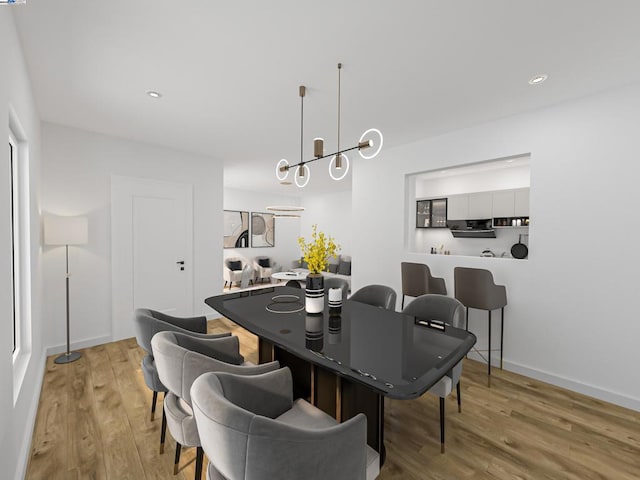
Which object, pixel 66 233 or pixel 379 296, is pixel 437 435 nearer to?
pixel 379 296

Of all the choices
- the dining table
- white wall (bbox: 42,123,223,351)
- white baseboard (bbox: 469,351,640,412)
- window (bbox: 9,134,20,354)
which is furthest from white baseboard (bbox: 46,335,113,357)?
white baseboard (bbox: 469,351,640,412)

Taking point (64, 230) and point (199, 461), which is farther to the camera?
point (64, 230)

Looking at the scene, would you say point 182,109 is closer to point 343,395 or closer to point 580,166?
point 343,395

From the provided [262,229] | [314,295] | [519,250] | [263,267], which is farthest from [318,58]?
[262,229]

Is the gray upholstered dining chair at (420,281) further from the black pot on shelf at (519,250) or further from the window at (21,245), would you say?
the window at (21,245)

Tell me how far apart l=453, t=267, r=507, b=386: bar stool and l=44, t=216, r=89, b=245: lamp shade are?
4.25 metres

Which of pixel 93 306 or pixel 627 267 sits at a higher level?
pixel 627 267

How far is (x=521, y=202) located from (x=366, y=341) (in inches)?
171

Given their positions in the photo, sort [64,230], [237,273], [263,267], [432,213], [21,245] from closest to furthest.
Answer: [21,245] < [64,230] < [432,213] < [237,273] < [263,267]

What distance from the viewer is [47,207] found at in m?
3.47

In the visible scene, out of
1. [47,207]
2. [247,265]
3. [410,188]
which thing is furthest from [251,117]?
[247,265]

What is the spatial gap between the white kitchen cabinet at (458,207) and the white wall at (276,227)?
5425mm

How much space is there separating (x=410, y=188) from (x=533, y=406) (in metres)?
2.77

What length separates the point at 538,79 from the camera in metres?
2.39
